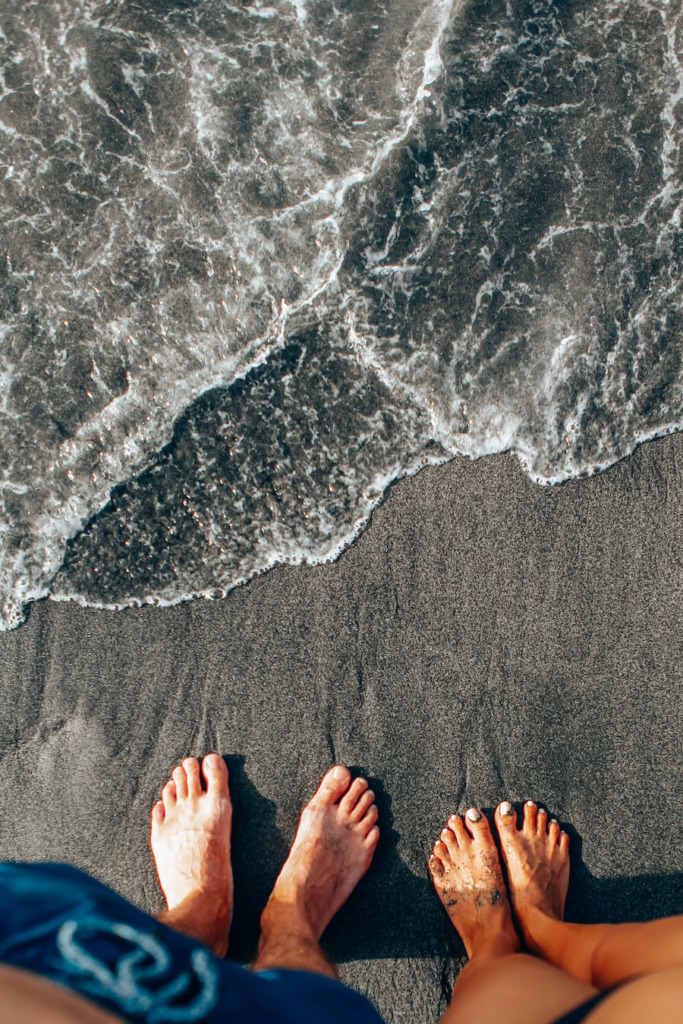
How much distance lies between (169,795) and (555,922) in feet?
5.06

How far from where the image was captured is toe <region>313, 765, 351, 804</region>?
2.45 meters

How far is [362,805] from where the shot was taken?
2.43m

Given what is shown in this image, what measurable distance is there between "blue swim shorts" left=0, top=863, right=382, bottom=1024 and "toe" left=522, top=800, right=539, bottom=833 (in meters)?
1.28

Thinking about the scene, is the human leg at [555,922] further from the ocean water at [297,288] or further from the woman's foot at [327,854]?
the ocean water at [297,288]

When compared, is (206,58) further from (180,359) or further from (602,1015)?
(602,1015)

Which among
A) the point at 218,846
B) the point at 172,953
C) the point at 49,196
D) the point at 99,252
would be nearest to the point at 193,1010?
the point at 172,953

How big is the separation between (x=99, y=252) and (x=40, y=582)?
1448 mm

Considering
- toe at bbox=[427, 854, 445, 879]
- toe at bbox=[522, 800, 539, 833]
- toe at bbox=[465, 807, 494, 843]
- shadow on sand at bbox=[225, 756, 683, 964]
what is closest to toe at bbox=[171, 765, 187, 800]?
shadow on sand at bbox=[225, 756, 683, 964]

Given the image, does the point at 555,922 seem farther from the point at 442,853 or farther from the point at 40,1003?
the point at 40,1003

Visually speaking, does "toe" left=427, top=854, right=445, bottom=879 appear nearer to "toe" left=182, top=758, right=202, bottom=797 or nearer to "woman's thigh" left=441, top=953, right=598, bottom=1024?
"woman's thigh" left=441, top=953, right=598, bottom=1024

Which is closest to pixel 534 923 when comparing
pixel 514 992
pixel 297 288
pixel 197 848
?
pixel 514 992

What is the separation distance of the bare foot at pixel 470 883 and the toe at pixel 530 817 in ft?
0.49

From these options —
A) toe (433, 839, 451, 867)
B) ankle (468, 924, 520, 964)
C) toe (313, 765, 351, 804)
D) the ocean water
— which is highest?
the ocean water

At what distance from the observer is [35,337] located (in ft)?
8.89
